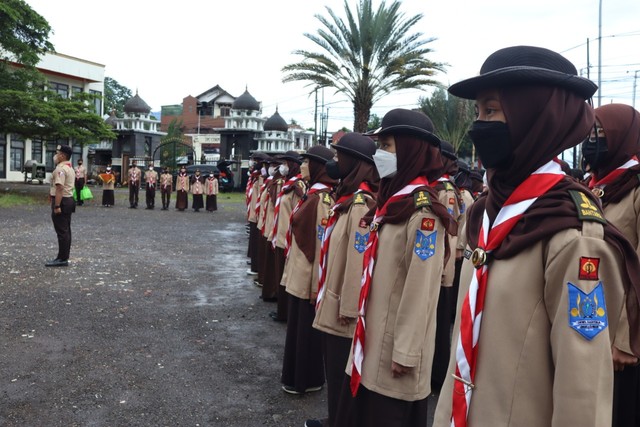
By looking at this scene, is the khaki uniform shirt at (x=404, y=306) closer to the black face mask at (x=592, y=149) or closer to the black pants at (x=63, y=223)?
the black face mask at (x=592, y=149)

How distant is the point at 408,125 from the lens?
3045mm

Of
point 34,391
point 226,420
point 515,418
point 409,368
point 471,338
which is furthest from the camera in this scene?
point 34,391

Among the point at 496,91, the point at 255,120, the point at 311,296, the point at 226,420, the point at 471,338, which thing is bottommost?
the point at 226,420

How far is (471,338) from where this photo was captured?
185 cm

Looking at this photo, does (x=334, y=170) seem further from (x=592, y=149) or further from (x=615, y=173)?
(x=615, y=173)

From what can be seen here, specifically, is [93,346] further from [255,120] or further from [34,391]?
[255,120]

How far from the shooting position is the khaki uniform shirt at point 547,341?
1.58 meters

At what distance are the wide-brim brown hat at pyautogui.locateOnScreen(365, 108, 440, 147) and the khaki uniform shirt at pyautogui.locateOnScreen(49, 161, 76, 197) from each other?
7984 millimetres

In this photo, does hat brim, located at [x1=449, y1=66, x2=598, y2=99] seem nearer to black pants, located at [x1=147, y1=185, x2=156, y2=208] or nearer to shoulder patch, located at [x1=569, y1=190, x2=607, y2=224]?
shoulder patch, located at [x1=569, y1=190, x2=607, y2=224]

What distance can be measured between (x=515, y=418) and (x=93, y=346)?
4.97m

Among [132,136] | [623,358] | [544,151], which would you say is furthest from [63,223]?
[132,136]

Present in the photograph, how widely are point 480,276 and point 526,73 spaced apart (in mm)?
668

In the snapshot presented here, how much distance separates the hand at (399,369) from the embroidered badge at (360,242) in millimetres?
963

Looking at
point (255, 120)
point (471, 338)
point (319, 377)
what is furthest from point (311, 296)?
point (255, 120)
